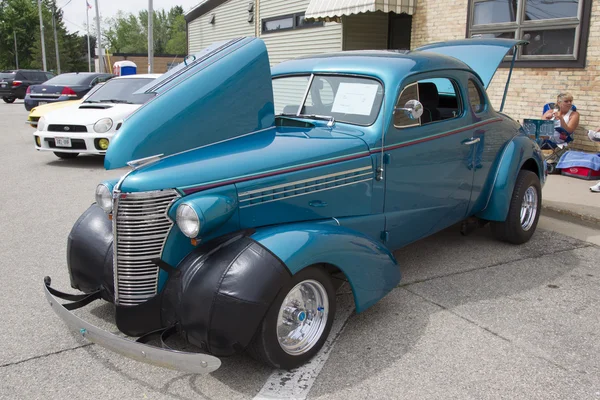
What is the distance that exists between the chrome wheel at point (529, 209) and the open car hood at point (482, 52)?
4.21 feet

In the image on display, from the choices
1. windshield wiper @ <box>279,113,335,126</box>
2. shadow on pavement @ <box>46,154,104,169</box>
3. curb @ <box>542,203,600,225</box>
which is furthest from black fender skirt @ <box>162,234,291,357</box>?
shadow on pavement @ <box>46,154,104,169</box>

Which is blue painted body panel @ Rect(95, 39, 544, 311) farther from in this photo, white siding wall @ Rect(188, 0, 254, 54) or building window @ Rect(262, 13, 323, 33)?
white siding wall @ Rect(188, 0, 254, 54)

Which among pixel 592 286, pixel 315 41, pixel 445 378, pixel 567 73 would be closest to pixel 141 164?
pixel 445 378

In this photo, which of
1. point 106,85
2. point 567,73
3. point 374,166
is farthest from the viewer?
point 106,85

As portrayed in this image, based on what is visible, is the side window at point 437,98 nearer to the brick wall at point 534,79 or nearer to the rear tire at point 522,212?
the rear tire at point 522,212

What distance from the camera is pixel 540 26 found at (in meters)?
9.44

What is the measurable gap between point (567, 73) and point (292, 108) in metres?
6.56

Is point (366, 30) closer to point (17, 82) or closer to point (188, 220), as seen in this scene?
point (188, 220)

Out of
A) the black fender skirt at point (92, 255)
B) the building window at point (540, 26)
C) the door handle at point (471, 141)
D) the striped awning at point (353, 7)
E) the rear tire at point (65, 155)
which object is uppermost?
the striped awning at point (353, 7)

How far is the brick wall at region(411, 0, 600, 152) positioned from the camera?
345 inches

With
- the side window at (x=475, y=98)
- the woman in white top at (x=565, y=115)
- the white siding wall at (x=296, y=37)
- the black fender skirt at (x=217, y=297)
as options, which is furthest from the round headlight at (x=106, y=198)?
the white siding wall at (x=296, y=37)

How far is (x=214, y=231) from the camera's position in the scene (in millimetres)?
3311

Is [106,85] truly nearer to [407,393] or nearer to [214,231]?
[214,231]

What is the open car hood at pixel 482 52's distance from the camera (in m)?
6.07
